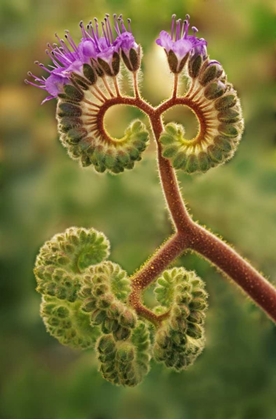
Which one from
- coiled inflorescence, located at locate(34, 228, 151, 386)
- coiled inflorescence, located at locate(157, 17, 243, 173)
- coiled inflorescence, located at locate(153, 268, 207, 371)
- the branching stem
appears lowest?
coiled inflorescence, located at locate(34, 228, 151, 386)

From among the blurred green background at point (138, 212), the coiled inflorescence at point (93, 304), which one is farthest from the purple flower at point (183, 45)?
the blurred green background at point (138, 212)

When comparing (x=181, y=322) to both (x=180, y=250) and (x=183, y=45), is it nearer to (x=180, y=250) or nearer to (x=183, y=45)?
(x=180, y=250)

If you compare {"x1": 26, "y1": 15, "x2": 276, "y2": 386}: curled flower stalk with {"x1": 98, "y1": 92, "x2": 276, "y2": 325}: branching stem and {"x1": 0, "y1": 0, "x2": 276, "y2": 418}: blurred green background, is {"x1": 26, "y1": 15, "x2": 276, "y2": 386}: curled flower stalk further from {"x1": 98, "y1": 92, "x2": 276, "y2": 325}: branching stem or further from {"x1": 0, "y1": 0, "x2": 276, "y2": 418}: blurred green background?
{"x1": 0, "y1": 0, "x2": 276, "y2": 418}: blurred green background

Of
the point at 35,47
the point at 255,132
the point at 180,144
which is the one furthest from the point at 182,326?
the point at 35,47

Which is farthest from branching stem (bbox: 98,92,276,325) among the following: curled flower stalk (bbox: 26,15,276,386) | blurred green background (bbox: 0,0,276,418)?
blurred green background (bbox: 0,0,276,418)

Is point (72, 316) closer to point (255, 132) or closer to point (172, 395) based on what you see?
point (172, 395)
